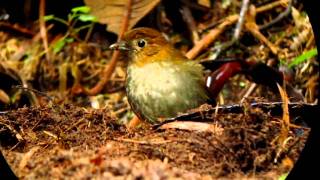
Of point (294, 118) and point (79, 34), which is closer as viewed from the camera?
point (294, 118)

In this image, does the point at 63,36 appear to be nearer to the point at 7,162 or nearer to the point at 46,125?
the point at 46,125

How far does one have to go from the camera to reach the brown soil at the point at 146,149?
2322 mm

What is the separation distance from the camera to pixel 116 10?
4508 millimetres

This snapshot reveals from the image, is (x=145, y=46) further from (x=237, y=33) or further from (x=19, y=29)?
(x=19, y=29)

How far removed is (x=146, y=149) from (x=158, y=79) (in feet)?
3.73

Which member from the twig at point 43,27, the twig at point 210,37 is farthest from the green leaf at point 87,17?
the twig at point 210,37

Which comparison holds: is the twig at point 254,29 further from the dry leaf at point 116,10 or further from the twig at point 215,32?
the dry leaf at point 116,10

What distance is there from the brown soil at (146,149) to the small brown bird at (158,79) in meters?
0.56

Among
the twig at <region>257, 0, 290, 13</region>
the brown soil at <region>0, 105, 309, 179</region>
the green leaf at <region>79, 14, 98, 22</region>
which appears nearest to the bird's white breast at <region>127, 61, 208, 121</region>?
the brown soil at <region>0, 105, 309, 179</region>

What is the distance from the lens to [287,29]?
5336 mm

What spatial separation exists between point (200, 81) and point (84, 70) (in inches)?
76.1

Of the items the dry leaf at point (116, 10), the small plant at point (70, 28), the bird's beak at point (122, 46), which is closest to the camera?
the bird's beak at point (122, 46)

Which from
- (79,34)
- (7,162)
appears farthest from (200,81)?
(79,34)

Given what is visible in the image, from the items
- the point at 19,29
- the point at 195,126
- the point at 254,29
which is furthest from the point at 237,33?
the point at 195,126
